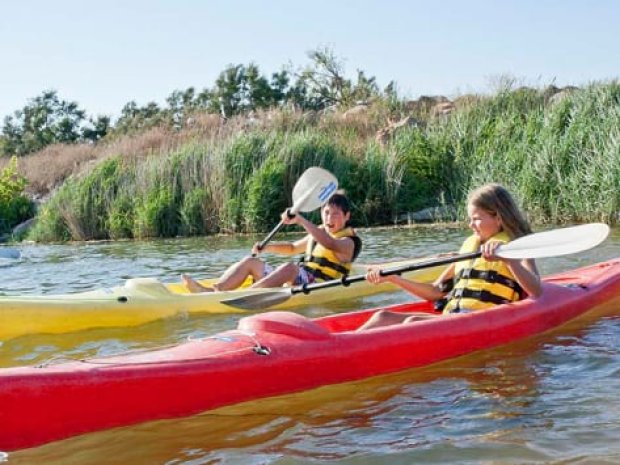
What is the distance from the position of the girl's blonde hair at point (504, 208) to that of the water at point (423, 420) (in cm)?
57

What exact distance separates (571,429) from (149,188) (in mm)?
11192

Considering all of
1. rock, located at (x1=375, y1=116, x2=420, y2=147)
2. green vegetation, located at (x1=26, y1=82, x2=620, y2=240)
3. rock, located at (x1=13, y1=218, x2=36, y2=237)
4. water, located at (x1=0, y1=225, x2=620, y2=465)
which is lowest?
water, located at (x1=0, y1=225, x2=620, y2=465)

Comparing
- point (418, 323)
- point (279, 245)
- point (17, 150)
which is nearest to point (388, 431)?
point (418, 323)

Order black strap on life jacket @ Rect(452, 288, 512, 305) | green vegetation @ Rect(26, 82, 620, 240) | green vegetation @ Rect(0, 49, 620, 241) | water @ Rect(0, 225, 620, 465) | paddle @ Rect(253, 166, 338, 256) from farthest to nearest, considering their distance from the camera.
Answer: green vegetation @ Rect(26, 82, 620, 240), green vegetation @ Rect(0, 49, 620, 241), paddle @ Rect(253, 166, 338, 256), black strap on life jacket @ Rect(452, 288, 512, 305), water @ Rect(0, 225, 620, 465)

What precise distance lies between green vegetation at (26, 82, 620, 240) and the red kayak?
7216 mm

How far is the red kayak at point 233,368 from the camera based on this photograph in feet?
9.93

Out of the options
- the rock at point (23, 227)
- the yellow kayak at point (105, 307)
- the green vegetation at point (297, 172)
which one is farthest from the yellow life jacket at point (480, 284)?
the rock at point (23, 227)

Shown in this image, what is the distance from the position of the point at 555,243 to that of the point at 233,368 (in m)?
1.82

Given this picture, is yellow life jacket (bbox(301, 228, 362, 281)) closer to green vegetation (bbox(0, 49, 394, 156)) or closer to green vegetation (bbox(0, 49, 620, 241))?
green vegetation (bbox(0, 49, 620, 241))

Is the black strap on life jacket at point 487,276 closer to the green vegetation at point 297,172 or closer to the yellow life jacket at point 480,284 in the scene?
the yellow life jacket at point 480,284

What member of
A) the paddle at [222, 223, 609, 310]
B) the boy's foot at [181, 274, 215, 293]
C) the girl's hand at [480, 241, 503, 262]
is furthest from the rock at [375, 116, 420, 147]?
the girl's hand at [480, 241, 503, 262]

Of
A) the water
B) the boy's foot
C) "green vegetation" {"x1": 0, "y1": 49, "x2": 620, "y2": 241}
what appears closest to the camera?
the water

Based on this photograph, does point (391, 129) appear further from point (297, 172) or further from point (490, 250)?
point (490, 250)

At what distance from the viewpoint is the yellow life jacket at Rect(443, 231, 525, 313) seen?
4363mm
